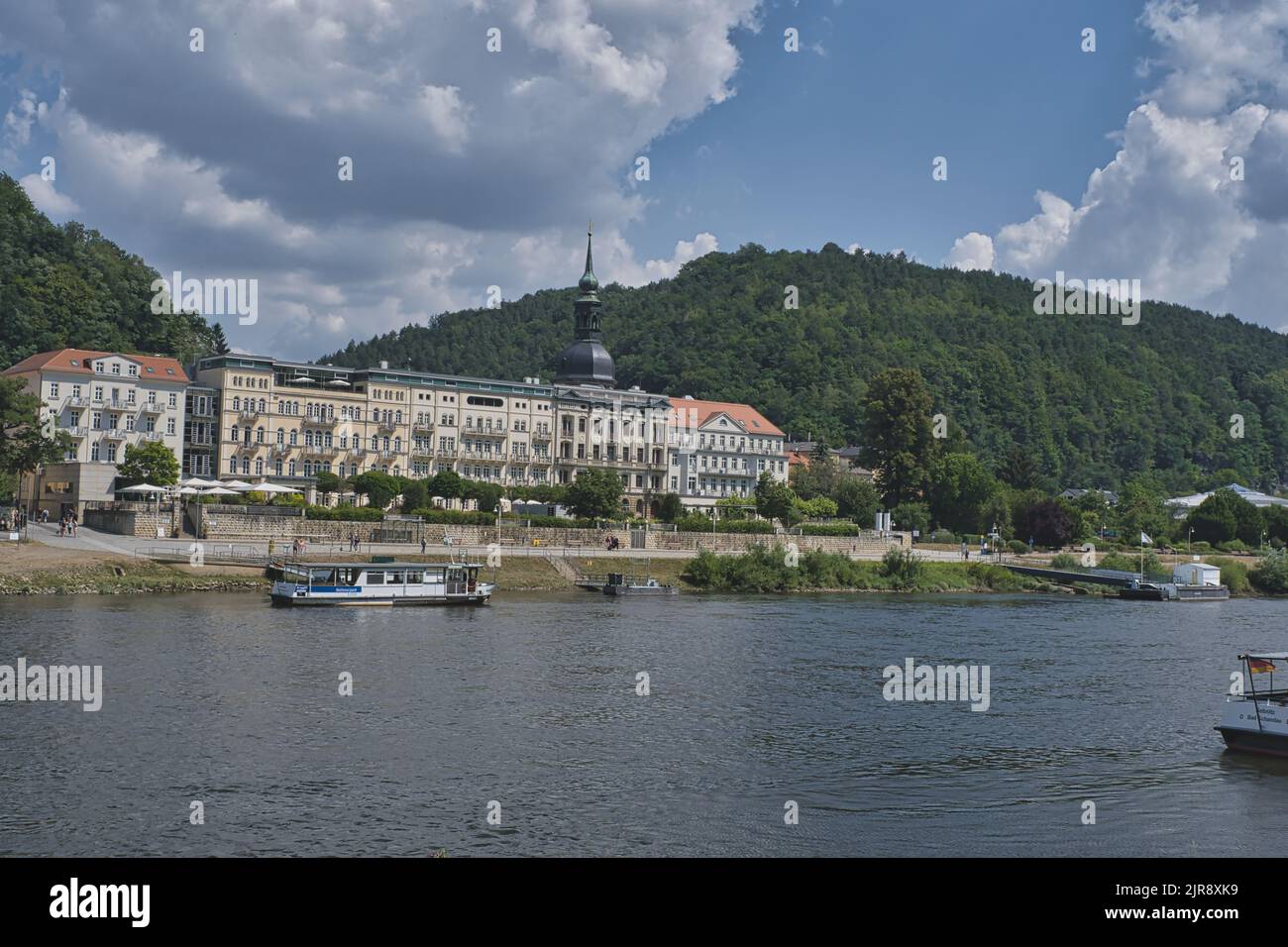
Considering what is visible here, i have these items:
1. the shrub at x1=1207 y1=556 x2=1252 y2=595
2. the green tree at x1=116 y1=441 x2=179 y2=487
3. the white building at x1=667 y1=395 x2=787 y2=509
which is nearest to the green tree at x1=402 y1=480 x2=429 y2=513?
the green tree at x1=116 y1=441 x2=179 y2=487

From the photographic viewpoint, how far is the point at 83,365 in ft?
318

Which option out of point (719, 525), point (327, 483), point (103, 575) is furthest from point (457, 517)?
point (103, 575)

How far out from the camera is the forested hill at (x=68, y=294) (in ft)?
373

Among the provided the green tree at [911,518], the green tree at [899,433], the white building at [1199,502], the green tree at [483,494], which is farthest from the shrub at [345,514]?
the white building at [1199,502]

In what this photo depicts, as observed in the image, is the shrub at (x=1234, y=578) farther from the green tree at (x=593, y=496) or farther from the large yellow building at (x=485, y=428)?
the green tree at (x=593, y=496)

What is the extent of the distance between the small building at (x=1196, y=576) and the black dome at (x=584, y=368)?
200ft

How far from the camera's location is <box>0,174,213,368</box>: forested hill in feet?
373

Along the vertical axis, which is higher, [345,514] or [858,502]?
[858,502]

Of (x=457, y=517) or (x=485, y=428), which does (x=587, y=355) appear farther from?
(x=457, y=517)

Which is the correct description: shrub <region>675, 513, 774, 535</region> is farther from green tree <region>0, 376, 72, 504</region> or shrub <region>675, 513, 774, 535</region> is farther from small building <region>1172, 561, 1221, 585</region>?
green tree <region>0, 376, 72, 504</region>

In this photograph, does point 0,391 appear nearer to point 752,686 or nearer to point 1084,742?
point 752,686

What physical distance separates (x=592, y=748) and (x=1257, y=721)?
17260 millimetres

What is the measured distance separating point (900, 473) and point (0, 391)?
87.0m
